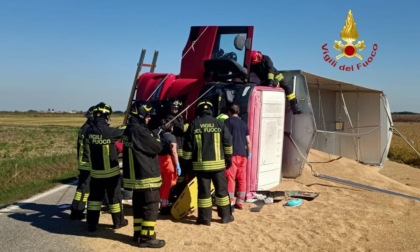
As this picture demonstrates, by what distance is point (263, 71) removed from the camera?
9.84m

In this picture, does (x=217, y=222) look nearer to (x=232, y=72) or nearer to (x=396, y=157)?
(x=232, y=72)

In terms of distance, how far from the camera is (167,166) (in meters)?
7.39

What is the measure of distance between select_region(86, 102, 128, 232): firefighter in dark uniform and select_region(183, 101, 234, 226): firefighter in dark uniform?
3.91 ft

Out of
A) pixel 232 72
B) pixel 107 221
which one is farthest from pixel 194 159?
pixel 232 72

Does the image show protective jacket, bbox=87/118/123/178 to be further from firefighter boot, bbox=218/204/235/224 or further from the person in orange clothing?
firefighter boot, bbox=218/204/235/224

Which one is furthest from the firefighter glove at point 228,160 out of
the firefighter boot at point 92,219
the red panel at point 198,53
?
the red panel at point 198,53

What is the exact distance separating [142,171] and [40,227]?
2.13 meters

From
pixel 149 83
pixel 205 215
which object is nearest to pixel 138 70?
pixel 149 83

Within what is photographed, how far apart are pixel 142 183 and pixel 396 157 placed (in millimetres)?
15916

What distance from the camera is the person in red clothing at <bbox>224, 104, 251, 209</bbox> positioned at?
7.83 metres

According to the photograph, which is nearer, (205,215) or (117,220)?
(117,220)

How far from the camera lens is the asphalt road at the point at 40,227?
19.1 feet

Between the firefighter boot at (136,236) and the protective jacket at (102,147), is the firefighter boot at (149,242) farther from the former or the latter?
the protective jacket at (102,147)

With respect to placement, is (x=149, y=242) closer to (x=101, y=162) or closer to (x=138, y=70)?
(x=101, y=162)
